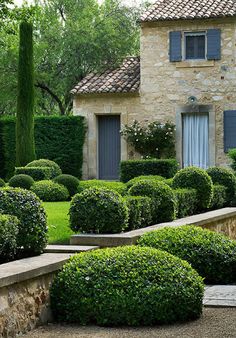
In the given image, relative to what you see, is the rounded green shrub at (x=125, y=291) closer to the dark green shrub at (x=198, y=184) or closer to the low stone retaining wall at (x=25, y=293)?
the low stone retaining wall at (x=25, y=293)

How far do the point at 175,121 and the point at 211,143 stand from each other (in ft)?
4.60

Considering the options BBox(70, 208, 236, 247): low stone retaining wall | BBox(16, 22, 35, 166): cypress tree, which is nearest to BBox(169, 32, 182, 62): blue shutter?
BBox(16, 22, 35, 166): cypress tree

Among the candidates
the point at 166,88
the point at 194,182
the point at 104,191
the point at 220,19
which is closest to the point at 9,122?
the point at 166,88

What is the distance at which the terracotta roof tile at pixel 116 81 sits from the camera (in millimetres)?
26188

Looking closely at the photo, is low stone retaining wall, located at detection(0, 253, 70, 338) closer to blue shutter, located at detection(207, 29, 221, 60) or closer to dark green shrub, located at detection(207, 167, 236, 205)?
dark green shrub, located at detection(207, 167, 236, 205)

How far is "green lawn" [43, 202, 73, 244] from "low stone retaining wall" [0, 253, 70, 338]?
2.91 meters

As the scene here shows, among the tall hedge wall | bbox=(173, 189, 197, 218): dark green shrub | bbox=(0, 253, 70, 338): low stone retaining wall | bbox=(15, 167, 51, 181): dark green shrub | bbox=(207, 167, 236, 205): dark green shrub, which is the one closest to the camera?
bbox=(0, 253, 70, 338): low stone retaining wall

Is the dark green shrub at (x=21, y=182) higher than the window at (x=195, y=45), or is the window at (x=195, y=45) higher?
the window at (x=195, y=45)

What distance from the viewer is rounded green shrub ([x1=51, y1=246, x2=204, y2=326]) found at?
23.1 feet

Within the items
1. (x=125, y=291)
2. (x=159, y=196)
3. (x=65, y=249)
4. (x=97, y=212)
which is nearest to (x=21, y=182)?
(x=159, y=196)

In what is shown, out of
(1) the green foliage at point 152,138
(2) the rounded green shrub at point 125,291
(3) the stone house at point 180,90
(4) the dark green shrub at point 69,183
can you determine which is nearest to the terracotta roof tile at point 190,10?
(3) the stone house at point 180,90

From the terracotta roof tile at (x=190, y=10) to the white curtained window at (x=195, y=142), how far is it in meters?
3.30

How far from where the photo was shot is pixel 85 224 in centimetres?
959

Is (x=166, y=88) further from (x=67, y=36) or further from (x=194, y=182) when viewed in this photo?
(x=194, y=182)
